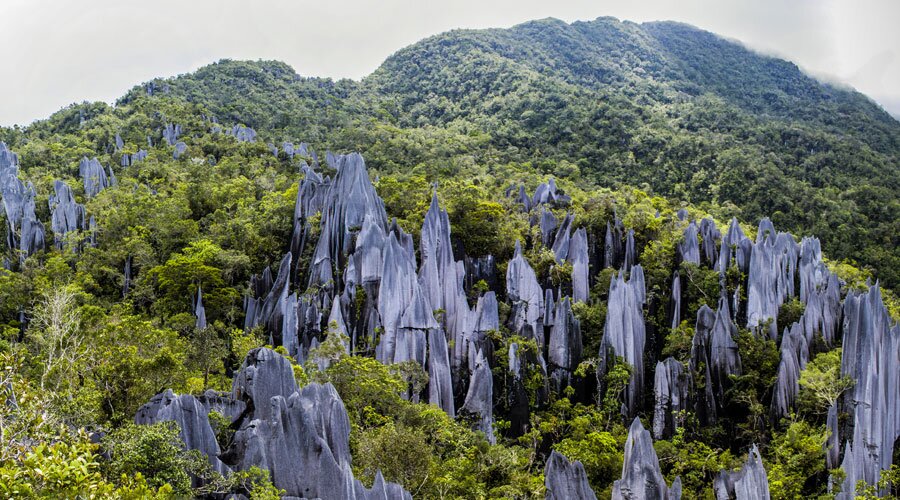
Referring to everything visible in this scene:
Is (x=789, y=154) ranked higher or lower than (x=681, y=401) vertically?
higher

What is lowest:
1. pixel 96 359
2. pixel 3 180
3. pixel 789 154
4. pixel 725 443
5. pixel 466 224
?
pixel 725 443

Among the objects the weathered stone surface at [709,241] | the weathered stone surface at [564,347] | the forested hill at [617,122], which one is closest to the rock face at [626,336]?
the weathered stone surface at [564,347]

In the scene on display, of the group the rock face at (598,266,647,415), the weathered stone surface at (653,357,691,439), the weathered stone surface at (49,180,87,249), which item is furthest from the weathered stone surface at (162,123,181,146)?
the weathered stone surface at (653,357,691,439)

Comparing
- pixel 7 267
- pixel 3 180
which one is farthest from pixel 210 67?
pixel 7 267

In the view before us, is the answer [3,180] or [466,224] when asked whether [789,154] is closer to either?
[466,224]

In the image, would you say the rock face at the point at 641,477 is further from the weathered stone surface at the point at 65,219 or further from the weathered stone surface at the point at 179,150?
the weathered stone surface at the point at 179,150

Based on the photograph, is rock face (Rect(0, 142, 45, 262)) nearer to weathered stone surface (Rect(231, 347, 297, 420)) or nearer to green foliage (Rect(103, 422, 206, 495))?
weathered stone surface (Rect(231, 347, 297, 420))

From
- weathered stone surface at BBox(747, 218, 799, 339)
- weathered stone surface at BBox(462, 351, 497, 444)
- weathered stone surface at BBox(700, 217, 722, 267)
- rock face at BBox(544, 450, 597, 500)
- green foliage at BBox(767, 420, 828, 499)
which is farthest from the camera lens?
weathered stone surface at BBox(700, 217, 722, 267)
